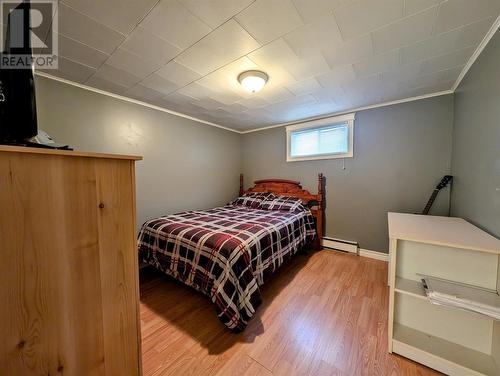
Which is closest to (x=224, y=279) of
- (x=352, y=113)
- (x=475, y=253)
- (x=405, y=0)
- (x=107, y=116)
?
(x=475, y=253)

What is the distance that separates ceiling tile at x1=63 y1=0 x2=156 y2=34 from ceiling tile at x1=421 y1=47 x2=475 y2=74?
7.64 ft

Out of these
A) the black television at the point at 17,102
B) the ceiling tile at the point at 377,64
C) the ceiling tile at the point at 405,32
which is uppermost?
the ceiling tile at the point at 405,32

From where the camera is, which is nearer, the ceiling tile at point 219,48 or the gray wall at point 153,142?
the ceiling tile at point 219,48

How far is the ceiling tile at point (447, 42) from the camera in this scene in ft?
4.51

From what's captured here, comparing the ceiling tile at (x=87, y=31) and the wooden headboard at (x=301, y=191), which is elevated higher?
the ceiling tile at (x=87, y=31)

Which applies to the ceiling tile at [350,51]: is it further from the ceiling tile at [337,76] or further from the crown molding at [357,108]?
the crown molding at [357,108]

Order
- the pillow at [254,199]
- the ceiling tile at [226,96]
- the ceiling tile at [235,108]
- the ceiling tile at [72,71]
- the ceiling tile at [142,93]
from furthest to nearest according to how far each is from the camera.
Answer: the pillow at [254,199]
the ceiling tile at [235,108]
the ceiling tile at [226,96]
the ceiling tile at [142,93]
the ceiling tile at [72,71]

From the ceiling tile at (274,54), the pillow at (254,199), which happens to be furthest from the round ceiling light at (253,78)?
the pillow at (254,199)

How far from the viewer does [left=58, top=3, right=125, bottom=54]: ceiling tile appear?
A: 4.17ft

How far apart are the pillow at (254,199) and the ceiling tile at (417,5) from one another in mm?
2748

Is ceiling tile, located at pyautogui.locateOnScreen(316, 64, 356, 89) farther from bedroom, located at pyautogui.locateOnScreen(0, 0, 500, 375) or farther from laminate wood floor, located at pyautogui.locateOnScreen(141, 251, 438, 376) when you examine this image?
laminate wood floor, located at pyautogui.locateOnScreen(141, 251, 438, 376)

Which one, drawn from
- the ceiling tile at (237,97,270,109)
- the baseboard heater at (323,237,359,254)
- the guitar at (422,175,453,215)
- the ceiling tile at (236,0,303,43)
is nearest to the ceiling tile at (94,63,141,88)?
the ceiling tile at (237,97,270,109)

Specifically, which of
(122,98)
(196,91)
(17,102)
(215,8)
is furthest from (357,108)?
(17,102)

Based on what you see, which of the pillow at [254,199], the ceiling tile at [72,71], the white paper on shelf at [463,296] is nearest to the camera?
the white paper on shelf at [463,296]
